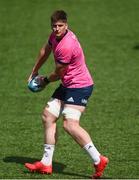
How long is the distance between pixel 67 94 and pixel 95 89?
16.2ft

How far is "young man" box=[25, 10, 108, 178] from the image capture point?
25.8 ft

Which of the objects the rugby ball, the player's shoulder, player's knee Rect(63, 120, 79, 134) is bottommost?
player's knee Rect(63, 120, 79, 134)

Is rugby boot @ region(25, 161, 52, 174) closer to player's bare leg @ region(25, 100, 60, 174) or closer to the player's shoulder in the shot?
player's bare leg @ region(25, 100, 60, 174)

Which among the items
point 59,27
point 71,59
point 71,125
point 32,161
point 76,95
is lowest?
point 32,161

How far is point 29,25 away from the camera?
1950 centimetres

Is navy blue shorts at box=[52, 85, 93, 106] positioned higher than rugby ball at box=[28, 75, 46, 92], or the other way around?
rugby ball at box=[28, 75, 46, 92]

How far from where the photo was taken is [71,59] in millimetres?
7930

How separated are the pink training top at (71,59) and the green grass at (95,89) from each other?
1053 millimetres

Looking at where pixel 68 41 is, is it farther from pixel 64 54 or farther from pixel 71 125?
pixel 71 125

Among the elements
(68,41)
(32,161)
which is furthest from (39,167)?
(68,41)

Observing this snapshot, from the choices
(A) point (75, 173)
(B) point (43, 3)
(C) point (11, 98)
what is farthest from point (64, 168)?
(B) point (43, 3)

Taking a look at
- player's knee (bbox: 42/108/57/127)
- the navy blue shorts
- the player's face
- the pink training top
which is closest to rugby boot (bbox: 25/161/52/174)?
player's knee (bbox: 42/108/57/127)

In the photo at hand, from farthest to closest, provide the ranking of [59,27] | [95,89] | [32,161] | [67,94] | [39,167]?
[95,89] → [32,161] → [39,167] → [67,94] → [59,27]

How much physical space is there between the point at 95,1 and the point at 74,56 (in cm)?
1483
